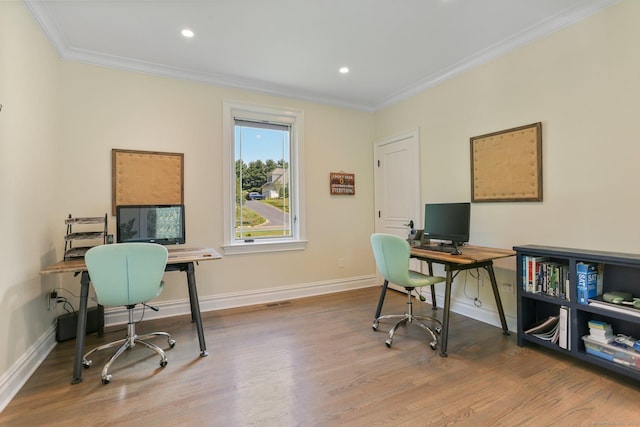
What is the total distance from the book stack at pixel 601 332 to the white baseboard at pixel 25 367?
3840 millimetres

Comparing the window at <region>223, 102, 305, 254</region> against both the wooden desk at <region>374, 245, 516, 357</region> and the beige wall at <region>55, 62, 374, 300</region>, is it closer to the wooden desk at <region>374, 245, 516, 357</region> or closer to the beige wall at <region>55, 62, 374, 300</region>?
the beige wall at <region>55, 62, 374, 300</region>

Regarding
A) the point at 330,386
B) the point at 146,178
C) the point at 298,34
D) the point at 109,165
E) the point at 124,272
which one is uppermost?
the point at 298,34

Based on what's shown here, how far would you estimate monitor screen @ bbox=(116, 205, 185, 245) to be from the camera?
277 centimetres

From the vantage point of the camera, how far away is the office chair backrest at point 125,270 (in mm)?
2080

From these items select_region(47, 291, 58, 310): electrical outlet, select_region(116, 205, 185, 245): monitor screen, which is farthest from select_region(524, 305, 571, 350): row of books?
select_region(47, 291, 58, 310): electrical outlet

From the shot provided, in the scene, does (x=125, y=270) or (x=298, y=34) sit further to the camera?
(x=298, y=34)

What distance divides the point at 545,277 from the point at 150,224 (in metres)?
3.47

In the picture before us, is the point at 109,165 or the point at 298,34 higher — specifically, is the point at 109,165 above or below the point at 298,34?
below

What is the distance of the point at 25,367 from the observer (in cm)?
209

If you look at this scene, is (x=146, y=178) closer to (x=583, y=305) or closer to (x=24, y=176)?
(x=24, y=176)

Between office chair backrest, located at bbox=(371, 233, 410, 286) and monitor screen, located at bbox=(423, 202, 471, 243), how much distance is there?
0.69m

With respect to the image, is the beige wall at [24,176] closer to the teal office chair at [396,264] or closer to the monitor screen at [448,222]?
the teal office chair at [396,264]

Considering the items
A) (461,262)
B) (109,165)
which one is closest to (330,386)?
(461,262)

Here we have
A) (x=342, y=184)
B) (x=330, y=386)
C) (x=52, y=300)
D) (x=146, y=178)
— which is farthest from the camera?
(x=342, y=184)
